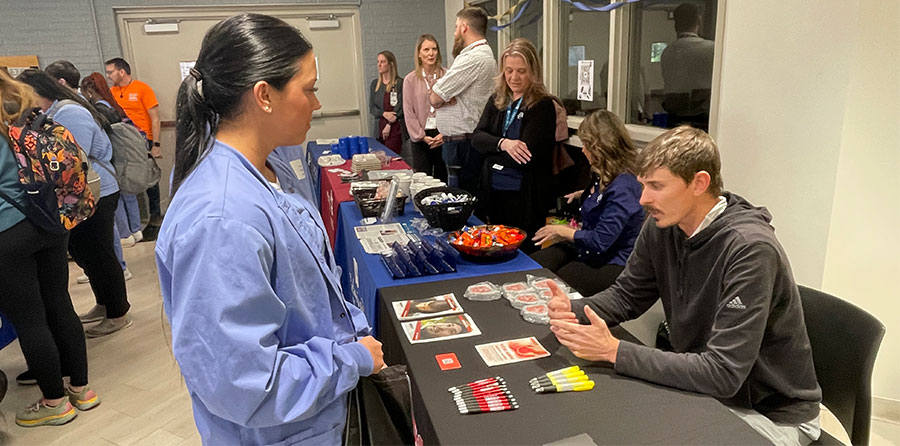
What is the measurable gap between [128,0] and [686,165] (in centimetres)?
620

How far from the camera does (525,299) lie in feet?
5.52

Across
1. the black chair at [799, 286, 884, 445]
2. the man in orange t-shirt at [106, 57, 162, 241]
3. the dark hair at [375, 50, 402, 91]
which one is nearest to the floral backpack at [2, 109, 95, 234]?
the black chair at [799, 286, 884, 445]

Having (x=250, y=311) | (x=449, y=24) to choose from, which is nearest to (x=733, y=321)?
(x=250, y=311)

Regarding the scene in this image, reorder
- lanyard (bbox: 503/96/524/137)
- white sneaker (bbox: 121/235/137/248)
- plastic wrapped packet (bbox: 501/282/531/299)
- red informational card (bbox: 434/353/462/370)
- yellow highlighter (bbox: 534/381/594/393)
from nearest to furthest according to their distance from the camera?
1. yellow highlighter (bbox: 534/381/594/393)
2. red informational card (bbox: 434/353/462/370)
3. plastic wrapped packet (bbox: 501/282/531/299)
4. lanyard (bbox: 503/96/524/137)
5. white sneaker (bbox: 121/235/137/248)

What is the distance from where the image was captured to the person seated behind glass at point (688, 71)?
9.41 ft

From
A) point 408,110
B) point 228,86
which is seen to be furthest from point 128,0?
point 228,86

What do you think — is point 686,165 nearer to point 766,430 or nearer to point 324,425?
point 766,430

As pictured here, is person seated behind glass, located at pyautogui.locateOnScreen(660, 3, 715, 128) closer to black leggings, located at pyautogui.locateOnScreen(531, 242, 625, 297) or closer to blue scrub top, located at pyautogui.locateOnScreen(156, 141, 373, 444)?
black leggings, located at pyautogui.locateOnScreen(531, 242, 625, 297)

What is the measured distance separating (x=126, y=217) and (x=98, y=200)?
162 centimetres

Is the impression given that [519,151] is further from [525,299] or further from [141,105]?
[141,105]

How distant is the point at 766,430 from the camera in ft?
4.42

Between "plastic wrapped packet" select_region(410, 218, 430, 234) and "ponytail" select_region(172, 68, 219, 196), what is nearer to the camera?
"ponytail" select_region(172, 68, 219, 196)

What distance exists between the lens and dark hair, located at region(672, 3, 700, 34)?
9.58 ft

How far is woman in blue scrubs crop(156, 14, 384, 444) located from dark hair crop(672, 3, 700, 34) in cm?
250
